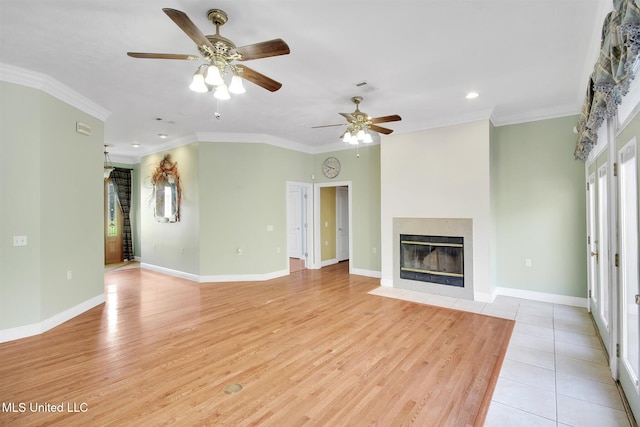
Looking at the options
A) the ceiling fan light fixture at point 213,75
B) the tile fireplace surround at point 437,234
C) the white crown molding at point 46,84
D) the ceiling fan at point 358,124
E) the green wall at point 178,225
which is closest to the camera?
the ceiling fan light fixture at point 213,75

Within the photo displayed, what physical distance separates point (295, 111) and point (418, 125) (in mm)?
2062

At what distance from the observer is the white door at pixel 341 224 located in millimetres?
8084

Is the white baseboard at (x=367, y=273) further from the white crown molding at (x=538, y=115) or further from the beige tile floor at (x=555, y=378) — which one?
the white crown molding at (x=538, y=115)

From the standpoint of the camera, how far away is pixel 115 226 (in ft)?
27.2

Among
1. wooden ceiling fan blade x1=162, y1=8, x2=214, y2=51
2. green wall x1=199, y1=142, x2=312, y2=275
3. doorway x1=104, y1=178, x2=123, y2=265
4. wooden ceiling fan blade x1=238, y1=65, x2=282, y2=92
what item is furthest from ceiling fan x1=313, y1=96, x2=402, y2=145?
doorway x1=104, y1=178, x2=123, y2=265

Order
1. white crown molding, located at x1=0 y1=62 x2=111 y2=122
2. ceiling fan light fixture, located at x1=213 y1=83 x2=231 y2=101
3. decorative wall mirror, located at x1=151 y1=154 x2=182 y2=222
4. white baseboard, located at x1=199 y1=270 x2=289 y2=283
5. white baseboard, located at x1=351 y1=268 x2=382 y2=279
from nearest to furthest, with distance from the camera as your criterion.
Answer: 1. ceiling fan light fixture, located at x1=213 y1=83 x2=231 y2=101
2. white crown molding, located at x1=0 y1=62 x2=111 y2=122
3. white baseboard, located at x1=199 y1=270 x2=289 y2=283
4. white baseboard, located at x1=351 y1=268 x2=382 y2=279
5. decorative wall mirror, located at x1=151 y1=154 x2=182 y2=222

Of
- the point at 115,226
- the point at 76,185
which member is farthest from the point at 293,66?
the point at 115,226

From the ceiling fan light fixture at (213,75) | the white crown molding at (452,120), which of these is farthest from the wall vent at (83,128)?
the white crown molding at (452,120)

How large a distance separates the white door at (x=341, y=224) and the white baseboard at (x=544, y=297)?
3.99 meters

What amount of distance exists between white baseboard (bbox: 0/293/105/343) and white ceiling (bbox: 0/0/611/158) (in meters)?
2.81

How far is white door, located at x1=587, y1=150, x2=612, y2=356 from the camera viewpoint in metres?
2.96

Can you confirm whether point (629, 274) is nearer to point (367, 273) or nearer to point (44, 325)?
point (367, 273)

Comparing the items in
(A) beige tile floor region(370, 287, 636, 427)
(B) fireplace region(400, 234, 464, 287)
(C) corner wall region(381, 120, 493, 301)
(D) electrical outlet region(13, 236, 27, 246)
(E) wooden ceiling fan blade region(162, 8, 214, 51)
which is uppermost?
(E) wooden ceiling fan blade region(162, 8, 214, 51)

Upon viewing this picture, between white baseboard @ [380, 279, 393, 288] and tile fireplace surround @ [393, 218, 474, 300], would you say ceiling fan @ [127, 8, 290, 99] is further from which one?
white baseboard @ [380, 279, 393, 288]
